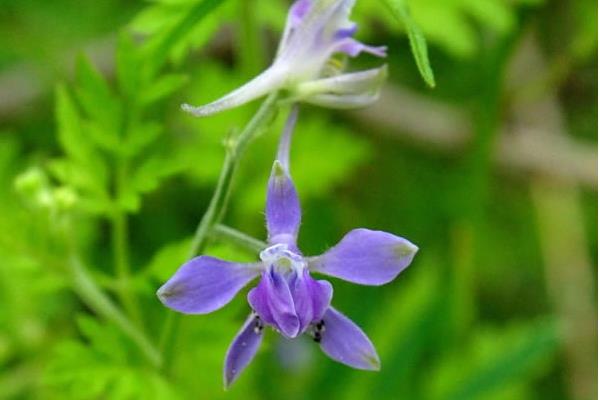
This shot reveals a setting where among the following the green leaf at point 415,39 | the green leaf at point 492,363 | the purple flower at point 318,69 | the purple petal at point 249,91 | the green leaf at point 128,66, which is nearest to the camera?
the green leaf at point 415,39

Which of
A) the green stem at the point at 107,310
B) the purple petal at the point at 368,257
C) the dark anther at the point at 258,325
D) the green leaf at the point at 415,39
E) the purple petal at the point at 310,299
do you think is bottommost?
the green stem at the point at 107,310

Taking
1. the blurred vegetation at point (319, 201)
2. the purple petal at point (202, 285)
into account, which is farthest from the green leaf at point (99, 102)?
the purple petal at point (202, 285)

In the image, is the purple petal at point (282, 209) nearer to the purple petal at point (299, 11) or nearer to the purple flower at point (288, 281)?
the purple flower at point (288, 281)

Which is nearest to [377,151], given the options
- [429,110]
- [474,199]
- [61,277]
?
[429,110]

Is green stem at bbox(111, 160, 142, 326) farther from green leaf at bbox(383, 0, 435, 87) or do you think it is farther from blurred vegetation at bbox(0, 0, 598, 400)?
green leaf at bbox(383, 0, 435, 87)

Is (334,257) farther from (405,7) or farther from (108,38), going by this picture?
(108,38)

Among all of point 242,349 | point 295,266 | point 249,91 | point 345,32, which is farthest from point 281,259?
point 345,32

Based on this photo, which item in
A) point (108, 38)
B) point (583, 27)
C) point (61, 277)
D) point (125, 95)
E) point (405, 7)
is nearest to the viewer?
point (405, 7)
